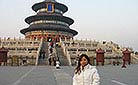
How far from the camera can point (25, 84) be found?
1150 centimetres

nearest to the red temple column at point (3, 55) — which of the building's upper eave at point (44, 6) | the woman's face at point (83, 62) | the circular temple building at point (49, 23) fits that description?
the woman's face at point (83, 62)

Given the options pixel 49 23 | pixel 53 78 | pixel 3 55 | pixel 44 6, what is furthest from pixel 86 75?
pixel 44 6

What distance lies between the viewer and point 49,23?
6644 cm

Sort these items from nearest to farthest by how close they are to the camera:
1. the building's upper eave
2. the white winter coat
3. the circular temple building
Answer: the white winter coat < the circular temple building < the building's upper eave

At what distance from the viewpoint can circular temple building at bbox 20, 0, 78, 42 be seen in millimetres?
63594

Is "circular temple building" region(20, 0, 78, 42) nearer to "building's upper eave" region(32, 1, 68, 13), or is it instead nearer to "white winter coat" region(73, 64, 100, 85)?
"building's upper eave" region(32, 1, 68, 13)

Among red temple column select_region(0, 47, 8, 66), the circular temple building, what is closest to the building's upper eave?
the circular temple building

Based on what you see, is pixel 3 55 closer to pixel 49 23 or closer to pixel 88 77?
pixel 88 77

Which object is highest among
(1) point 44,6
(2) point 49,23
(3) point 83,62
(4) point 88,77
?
(1) point 44,6

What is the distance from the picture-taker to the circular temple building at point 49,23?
63594mm

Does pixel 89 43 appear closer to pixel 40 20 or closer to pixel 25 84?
pixel 40 20

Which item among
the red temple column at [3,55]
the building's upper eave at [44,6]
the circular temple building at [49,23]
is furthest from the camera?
the building's upper eave at [44,6]

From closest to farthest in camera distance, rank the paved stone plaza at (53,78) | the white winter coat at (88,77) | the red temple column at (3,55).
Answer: the white winter coat at (88,77) → the paved stone plaza at (53,78) → the red temple column at (3,55)

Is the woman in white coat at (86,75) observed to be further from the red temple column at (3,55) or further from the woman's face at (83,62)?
the red temple column at (3,55)
